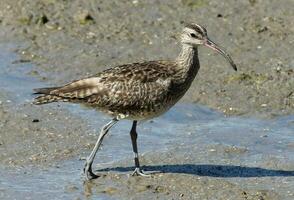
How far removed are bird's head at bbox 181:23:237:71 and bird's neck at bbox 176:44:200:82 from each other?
2.8 inches

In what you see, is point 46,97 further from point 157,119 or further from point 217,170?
point 157,119

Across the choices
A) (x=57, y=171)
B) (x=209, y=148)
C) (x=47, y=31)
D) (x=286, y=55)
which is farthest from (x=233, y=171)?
(x=47, y=31)

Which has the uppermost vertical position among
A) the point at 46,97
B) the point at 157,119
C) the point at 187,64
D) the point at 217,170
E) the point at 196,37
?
the point at 196,37

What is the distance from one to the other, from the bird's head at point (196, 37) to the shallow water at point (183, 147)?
121 cm

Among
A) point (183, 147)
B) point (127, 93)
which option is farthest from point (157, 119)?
point (127, 93)

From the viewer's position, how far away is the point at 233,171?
10.9 metres

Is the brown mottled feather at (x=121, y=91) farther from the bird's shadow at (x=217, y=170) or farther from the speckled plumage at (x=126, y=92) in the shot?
the bird's shadow at (x=217, y=170)

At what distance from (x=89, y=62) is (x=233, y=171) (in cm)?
414

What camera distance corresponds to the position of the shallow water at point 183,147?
10.5 m

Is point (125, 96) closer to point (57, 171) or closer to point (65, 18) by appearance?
point (57, 171)

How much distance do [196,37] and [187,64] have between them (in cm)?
32

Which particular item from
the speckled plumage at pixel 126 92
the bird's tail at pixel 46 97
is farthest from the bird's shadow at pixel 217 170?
the bird's tail at pixel 46 97

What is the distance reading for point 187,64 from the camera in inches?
438

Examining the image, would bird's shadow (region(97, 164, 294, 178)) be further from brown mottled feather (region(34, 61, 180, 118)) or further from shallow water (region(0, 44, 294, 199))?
brown mottled feather (region(34, 61, 180, 118))
